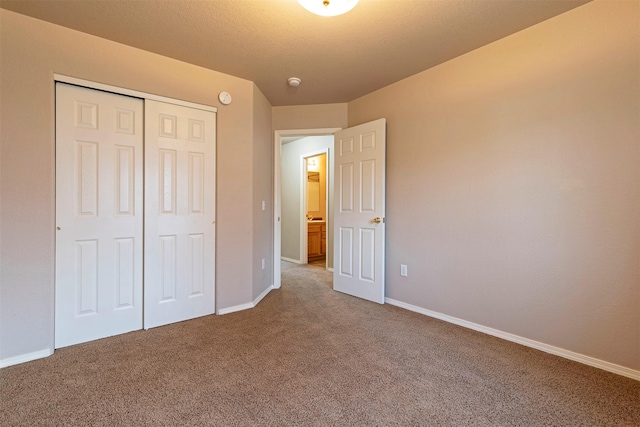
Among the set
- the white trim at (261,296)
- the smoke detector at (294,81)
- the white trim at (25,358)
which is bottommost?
the white trim at (25,358)

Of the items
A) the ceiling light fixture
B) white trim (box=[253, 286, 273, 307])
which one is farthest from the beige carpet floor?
the ceiling light fixture

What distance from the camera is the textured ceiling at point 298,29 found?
6.02 ft

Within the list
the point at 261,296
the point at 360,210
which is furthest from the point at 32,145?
the point at 360,210

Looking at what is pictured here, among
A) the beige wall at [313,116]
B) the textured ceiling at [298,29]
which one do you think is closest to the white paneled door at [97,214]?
the textured ceiling at [298,29]

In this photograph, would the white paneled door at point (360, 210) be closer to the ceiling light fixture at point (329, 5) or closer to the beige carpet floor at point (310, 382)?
the beige carpet floor at point (310, 382)

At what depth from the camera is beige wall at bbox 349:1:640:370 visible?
68.8 inches

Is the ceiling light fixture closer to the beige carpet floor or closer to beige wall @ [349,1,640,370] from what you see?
beige wall @ [349,1,640,370]

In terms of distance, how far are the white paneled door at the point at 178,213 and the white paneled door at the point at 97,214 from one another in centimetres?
9

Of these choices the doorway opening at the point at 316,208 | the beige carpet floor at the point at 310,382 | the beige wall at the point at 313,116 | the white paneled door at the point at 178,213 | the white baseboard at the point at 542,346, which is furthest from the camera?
the doorway opening at the point at 316,208

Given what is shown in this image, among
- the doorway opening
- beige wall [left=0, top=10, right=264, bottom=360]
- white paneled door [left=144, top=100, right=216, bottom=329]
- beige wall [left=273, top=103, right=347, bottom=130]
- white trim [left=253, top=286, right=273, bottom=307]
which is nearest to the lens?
beige wall [left=0, top=10, right=264, bottom=360]

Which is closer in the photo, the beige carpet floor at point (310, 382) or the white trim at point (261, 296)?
the beige carpet floor at point (310, 382)

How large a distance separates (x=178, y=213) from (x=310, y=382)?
5.93 feet

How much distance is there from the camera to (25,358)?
190cm

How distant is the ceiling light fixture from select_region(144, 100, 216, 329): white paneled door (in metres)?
1.57
